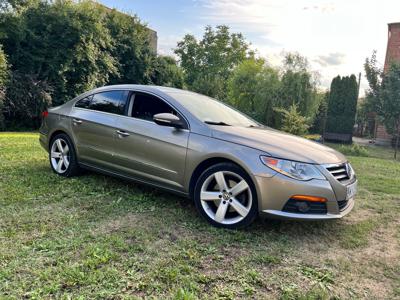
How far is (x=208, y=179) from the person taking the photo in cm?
363

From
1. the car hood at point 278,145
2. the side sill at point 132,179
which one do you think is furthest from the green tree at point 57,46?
the car hood at point 278,145

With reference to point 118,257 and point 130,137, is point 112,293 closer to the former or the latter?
point 118,257

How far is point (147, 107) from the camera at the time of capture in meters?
4.34

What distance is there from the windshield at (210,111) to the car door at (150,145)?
0.24 metres

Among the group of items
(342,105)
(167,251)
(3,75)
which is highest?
(342,105)

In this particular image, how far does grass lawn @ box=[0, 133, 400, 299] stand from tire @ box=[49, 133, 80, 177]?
1.26 feet

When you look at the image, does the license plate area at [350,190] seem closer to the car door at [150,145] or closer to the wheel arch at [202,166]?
the wheel arch at [202,166]

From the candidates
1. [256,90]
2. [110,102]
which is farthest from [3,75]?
[256,90]

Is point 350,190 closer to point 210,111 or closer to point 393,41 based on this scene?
point 210,111

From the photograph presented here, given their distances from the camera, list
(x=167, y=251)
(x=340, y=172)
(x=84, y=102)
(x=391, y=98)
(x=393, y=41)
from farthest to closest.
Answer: (x=393, y=41), (x=391, y=98), (x=84, y=102), (x=340, y=172), (x=167, y=251)

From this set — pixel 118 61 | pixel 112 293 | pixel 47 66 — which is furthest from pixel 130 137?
pixel 118 61

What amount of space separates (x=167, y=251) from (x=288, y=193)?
3.94 ft

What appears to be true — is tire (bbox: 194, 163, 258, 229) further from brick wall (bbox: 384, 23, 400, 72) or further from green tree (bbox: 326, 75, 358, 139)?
brick wall (bbox: 384, 23, 400, 72)

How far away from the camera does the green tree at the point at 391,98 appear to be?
14555mm
